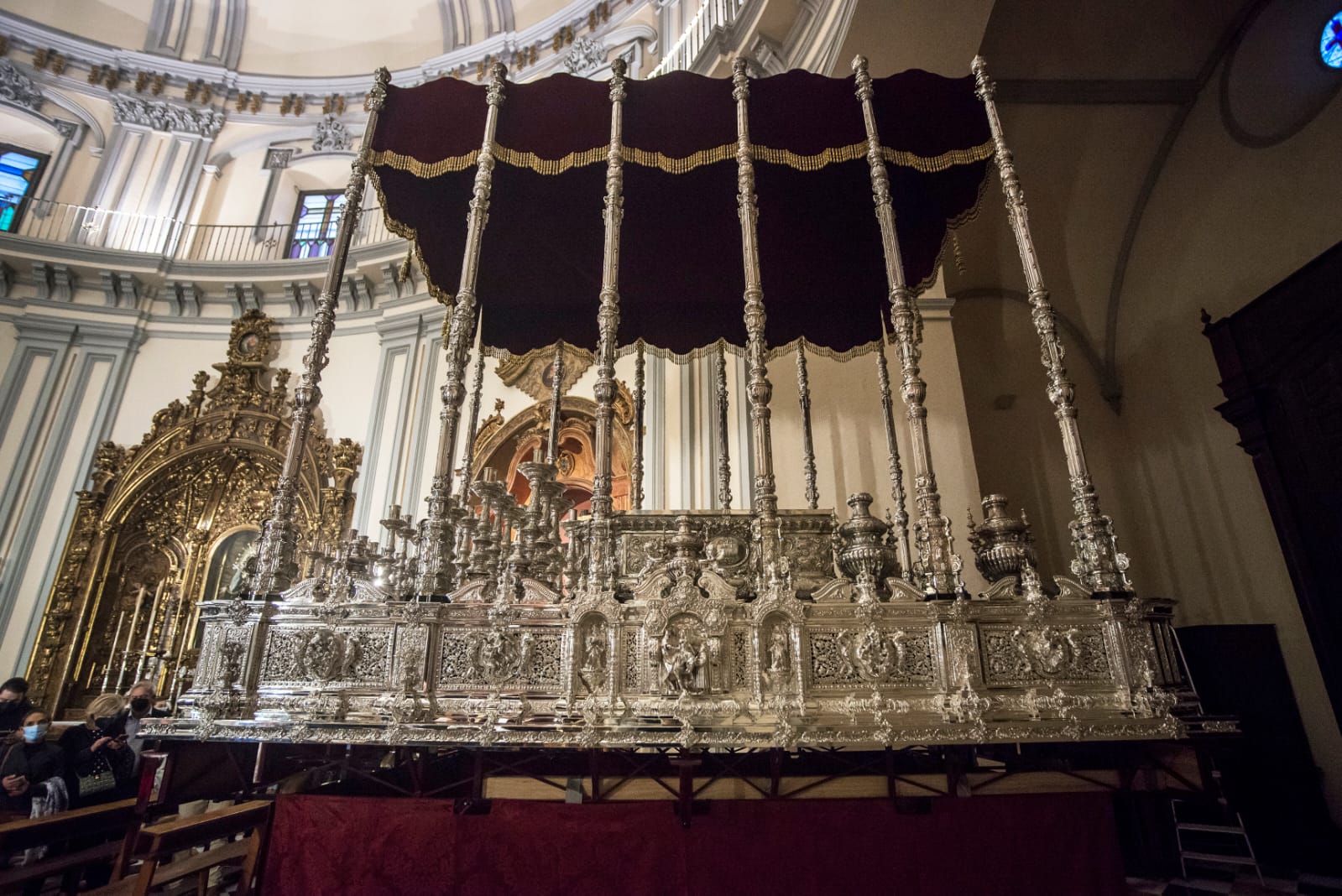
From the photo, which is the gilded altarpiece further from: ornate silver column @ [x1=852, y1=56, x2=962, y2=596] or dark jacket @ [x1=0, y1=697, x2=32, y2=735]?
ornate silver column @ [x1=852, y1=56, x2=962, y2=596]

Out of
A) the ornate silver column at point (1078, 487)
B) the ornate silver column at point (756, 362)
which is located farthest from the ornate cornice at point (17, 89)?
the ornate silver column at point (1078, 487)

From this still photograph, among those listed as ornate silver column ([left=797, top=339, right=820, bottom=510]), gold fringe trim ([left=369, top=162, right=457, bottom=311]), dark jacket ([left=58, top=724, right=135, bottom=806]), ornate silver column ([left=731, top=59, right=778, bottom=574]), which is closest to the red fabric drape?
ornate silver column ([left=731, top=59, right=778, bottom=574])

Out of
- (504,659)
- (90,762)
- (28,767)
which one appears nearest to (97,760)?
(90,762)

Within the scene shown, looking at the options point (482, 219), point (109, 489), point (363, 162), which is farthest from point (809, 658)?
point (109, 489)

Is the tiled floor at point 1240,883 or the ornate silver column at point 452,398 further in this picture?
the tiled floor at point 1240,883

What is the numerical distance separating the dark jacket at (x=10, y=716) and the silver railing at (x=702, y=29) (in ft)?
27.4

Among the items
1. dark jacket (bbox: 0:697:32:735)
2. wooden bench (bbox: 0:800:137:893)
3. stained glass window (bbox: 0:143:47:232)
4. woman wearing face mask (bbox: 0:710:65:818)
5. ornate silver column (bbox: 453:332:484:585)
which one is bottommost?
wooden bench (bbox: 0:800:137:893)

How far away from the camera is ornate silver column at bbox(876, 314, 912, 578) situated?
5.11 meters

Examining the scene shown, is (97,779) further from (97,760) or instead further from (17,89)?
(17,89)

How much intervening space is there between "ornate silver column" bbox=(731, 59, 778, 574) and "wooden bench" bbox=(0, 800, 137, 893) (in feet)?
11.6

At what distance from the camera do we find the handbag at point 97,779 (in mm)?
4598

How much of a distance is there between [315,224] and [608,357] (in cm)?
1021

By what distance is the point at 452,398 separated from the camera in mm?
3621

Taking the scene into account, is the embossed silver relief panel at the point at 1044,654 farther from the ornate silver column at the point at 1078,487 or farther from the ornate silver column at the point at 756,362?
the ornate silver column at the point at 756,362
